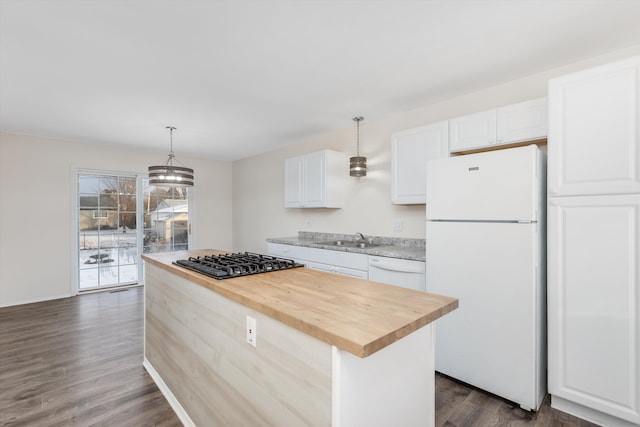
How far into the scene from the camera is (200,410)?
1.74m

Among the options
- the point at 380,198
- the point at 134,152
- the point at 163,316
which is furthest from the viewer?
the point at 134,152

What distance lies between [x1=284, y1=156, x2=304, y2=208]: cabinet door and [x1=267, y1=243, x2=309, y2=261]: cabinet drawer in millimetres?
656

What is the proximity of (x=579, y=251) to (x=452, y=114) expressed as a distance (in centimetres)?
171

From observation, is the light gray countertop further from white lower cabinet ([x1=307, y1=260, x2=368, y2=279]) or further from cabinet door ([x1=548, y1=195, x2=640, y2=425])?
cabinet door ([x1=548, y1=195, x2=640, y2=425])

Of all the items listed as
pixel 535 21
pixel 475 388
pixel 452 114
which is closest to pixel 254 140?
pixel 452 114

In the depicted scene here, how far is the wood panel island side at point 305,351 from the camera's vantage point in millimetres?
1000

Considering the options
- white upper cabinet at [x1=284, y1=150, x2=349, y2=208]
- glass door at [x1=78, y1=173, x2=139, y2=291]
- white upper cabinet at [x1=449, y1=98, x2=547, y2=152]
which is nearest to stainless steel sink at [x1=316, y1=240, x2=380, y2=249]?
white upper cabinet at [x1=284, y1=150, x2=349, y2=208]

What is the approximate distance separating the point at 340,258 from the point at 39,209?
175 inches

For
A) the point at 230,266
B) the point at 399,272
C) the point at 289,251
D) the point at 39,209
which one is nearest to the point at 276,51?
the point at 230,266

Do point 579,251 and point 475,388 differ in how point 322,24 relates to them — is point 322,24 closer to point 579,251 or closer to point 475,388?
point 579,251

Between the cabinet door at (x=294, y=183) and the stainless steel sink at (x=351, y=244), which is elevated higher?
the cabinet door at (x=294, y=183)

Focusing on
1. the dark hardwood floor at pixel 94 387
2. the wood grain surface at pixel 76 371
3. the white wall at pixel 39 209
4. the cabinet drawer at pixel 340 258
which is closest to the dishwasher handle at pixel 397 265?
the cabinet drawer at pixel 340 258

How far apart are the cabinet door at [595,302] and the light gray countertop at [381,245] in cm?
95

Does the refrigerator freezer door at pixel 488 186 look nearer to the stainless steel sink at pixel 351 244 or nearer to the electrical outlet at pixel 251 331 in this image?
the stainless steel sink at pixel 351 244
